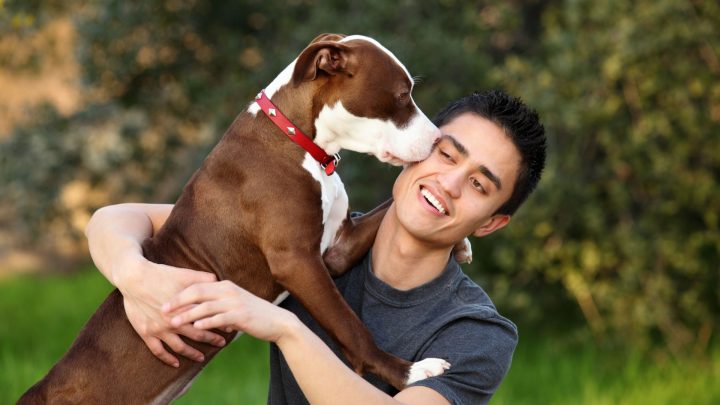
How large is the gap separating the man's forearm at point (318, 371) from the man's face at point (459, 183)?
0.50m

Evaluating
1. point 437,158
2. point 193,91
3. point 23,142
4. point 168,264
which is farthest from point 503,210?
point 23,142

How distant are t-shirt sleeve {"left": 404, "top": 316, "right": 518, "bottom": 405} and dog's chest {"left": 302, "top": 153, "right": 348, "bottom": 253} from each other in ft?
1.47

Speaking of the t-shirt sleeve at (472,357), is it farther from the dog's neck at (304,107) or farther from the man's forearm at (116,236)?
the man's forearm at (116,236)

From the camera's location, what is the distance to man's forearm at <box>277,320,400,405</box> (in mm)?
2152

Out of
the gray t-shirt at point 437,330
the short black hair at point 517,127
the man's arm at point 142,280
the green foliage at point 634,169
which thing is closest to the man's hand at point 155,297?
the man's arm at point 142,280

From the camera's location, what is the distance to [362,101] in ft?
8.81

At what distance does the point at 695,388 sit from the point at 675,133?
4.82 feet

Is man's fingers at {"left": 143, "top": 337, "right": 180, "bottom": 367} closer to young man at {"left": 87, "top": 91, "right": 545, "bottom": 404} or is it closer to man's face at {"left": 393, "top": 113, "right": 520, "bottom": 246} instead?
young man at {"left": 87, "top": 91, "right": 545, "bottom": 404}

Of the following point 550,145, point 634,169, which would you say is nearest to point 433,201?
point 634,169

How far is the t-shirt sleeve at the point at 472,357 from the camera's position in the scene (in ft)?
7.84

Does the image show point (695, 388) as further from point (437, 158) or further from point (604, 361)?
point (437, 158)

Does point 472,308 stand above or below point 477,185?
below

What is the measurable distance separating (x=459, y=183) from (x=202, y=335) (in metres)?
0.75

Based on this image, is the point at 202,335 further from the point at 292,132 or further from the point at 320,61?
the point at 320,61
